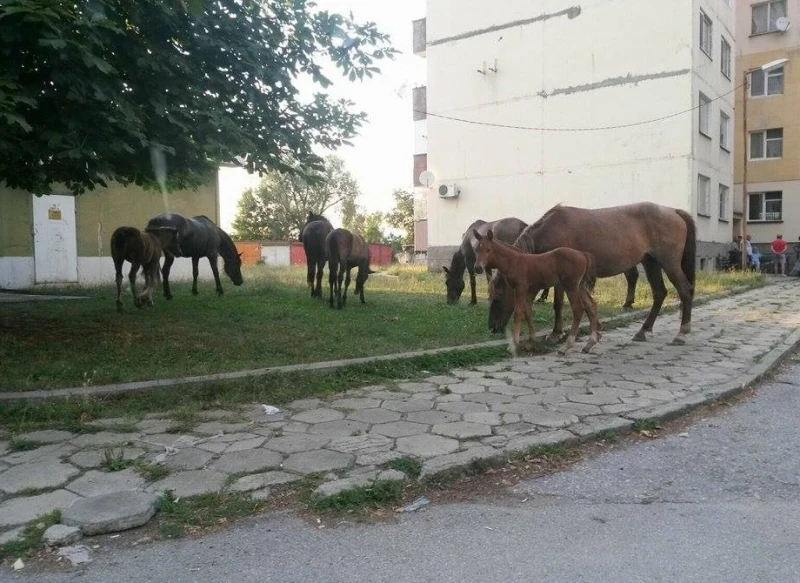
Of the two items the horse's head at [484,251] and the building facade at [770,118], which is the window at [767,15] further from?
the horse's head at [484,251]

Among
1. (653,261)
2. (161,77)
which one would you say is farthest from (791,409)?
(161,77)

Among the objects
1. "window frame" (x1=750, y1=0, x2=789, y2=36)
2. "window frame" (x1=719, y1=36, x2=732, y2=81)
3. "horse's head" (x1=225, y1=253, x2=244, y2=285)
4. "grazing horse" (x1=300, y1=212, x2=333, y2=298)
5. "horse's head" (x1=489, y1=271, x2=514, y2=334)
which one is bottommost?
"horse's head" (x1=489, y1=271, x2=514, y2=334)

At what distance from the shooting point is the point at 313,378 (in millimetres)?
5742

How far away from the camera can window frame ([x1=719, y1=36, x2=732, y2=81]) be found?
2385cm

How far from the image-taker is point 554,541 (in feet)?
9.68

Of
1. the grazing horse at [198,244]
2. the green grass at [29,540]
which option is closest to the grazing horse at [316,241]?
the grazing horse at [198,244]

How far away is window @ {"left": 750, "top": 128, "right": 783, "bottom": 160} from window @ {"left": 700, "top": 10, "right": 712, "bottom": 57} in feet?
28.4

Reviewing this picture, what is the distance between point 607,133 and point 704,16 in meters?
4.93

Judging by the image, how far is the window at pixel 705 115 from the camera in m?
21.6

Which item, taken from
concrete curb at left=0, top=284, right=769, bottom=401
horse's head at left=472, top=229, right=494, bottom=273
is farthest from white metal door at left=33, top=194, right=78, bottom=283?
horse's head at left=472, top=229, right=494, bottom=273

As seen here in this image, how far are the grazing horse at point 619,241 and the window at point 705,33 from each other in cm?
1619

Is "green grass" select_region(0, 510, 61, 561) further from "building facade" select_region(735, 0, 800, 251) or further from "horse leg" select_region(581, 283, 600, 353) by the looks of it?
"building facade" select_region(735, 0, 800, 251)

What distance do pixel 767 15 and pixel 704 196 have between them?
12.5m

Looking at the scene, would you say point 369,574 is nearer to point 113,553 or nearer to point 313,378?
point 113,553
